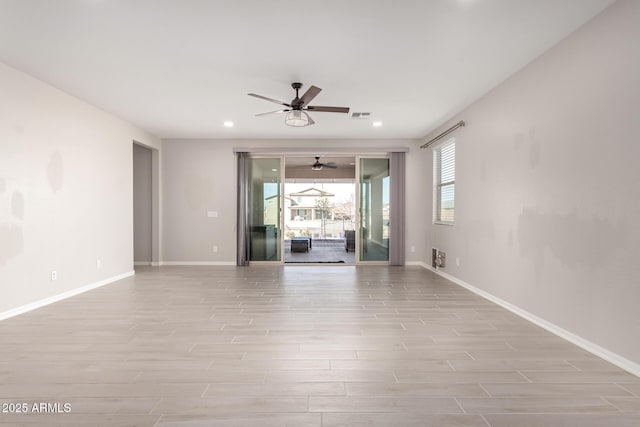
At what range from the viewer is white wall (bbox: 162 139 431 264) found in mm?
6875

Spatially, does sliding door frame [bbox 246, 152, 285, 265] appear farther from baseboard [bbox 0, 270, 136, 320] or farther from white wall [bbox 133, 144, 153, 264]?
baseboard [bbox 0, 270, 136, 320]

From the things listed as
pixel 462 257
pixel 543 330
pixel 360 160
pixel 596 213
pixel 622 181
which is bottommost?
pixel 543 330

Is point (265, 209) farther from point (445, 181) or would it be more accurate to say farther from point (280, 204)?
point (445, 181)

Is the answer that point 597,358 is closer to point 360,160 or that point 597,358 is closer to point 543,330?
point 543,330

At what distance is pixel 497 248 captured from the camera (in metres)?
4.02

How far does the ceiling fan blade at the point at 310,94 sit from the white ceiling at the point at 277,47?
0.22 meters

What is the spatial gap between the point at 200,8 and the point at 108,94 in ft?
8.48

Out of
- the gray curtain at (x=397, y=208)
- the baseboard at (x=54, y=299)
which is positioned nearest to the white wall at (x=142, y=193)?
the baseboard at (x=54, y=299)

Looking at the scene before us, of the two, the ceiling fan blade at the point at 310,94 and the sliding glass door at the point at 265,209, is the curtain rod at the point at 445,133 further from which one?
the sliding glass door at the point at 265,209

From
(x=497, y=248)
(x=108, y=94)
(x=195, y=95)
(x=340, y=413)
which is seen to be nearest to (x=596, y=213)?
(x=497, y=248)

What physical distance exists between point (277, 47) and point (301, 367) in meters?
2.70

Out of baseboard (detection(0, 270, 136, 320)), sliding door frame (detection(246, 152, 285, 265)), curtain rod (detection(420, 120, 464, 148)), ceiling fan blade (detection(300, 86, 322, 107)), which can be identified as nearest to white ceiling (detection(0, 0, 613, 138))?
ceiling fan blade (detection(300, 86, 322, 107))

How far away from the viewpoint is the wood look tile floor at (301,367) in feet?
5.92

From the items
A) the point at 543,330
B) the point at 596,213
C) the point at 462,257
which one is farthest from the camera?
the point at 462,257
